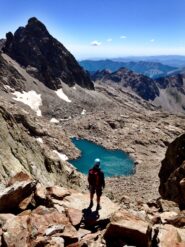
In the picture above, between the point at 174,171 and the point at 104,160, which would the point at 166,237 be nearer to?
the point at 174,171

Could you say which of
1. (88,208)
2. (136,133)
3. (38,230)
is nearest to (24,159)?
(88,208)

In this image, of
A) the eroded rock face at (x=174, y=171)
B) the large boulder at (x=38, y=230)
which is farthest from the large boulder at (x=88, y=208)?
the eroded rock face at (x=174, y=171)

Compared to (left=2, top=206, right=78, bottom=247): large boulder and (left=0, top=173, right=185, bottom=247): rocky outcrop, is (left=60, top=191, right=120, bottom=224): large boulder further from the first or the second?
(left=2, top=206, right=78, bottom=247): large boulder

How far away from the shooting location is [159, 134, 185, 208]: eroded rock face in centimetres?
3988

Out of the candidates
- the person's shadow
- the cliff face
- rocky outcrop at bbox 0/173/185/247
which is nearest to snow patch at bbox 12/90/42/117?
the cliff face

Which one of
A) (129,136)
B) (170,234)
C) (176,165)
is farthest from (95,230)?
(129,136)

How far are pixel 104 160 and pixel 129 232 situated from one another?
115 metres

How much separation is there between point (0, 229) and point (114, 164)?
363 ft

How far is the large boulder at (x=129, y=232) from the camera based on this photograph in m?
18.6

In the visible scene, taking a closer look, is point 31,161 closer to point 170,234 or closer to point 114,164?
point 170,234

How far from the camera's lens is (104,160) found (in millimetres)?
134125

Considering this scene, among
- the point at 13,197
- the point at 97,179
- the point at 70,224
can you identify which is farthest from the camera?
the point at 97,179

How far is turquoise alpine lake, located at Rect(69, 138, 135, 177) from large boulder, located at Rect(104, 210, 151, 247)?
9557 centimetres

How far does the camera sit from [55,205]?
2411 cm
